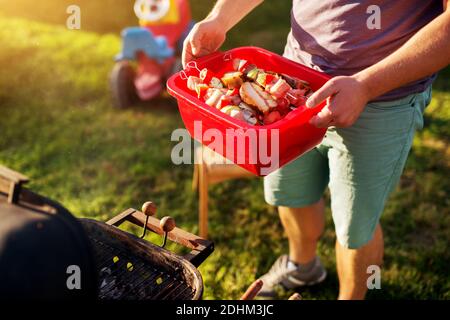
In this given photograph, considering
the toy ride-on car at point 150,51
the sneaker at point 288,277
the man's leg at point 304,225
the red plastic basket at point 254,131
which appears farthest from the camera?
the toy ride-on car at point 150,51

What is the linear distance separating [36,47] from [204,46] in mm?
3055

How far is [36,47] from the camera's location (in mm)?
4277

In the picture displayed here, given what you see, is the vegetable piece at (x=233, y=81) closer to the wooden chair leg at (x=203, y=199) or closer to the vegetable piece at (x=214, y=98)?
the vegetable piece at (x=214, y=98)

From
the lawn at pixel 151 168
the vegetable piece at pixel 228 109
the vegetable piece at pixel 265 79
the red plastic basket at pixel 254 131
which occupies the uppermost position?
the vegetable piece at pixel 265 79

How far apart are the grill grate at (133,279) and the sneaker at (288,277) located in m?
0.95

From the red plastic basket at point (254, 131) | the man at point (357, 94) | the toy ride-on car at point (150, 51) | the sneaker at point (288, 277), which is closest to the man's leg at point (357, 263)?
the man at point (357, 94)

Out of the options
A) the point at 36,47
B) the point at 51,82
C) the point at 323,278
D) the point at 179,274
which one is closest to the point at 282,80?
the point at 179,274

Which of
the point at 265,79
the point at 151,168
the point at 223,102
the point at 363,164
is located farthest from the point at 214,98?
the point at 151,168

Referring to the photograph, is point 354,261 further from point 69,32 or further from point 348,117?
point 69,32

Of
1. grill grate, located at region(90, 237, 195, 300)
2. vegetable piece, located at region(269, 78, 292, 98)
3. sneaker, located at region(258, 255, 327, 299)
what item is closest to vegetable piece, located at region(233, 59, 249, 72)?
vegetable piece, located at region(269, 78, 292, 98)

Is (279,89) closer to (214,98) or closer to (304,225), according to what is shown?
(214,98)

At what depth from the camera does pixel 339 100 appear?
51.1 inches

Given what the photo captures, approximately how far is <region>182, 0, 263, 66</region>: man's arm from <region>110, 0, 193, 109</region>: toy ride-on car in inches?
72.6

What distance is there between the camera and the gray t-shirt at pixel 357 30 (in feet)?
4.79
